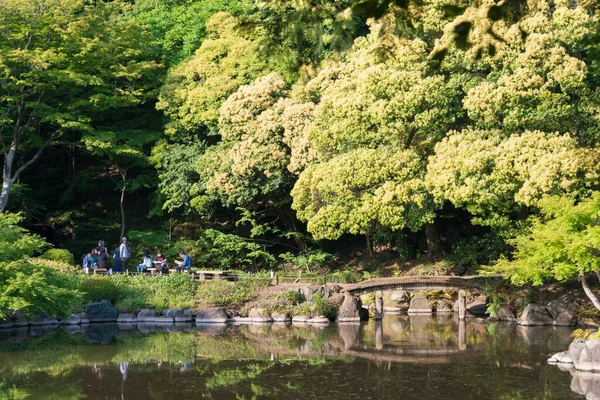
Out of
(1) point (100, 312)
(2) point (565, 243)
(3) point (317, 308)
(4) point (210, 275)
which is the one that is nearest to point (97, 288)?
(1) point (100, 312)

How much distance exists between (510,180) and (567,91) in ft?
10.9

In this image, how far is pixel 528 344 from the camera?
877 inches

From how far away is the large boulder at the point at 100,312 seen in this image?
93.6 feet

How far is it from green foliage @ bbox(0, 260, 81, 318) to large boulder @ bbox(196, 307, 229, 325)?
5403 mm

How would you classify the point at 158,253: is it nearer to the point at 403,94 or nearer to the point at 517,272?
the point at 403,94

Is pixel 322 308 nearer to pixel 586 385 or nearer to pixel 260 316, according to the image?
pixel 260 316

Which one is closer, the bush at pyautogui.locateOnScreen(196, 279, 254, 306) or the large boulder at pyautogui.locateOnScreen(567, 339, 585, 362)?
the large boulder at pyautogui.locateOnScreen(567, 339, 585, 362)

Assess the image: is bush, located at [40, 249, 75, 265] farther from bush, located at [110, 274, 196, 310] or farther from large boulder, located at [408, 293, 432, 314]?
large boulder, located at [408, 293, 432, 314]

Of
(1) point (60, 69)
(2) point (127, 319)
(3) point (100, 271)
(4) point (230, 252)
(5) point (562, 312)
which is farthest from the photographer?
(1) point (60, 69)

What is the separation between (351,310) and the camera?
92.4 feet

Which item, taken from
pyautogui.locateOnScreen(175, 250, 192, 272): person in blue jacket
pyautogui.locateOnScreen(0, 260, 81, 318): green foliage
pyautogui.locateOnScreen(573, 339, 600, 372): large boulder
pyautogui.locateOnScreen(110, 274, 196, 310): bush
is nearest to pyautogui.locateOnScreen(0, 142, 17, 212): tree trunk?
pyautogui.locateOnScreen(110, 274, 196, 310): bush

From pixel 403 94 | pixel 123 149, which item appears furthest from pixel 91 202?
pixel 403 94

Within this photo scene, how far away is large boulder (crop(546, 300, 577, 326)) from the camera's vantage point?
25734 mm

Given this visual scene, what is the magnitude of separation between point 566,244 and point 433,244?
933 centimetres
